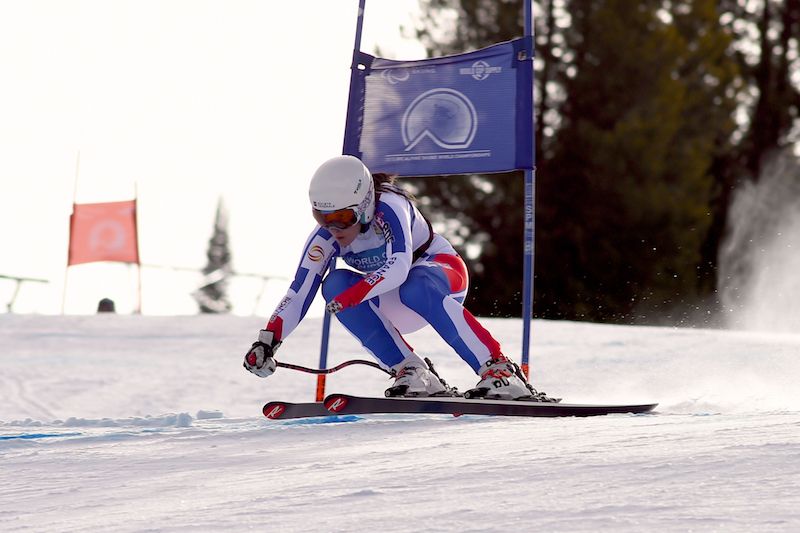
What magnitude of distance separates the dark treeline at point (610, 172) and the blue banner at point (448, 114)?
44.0 ft

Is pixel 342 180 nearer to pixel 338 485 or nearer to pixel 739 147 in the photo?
pixel 338 485

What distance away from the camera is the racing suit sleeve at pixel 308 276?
4.93 metres

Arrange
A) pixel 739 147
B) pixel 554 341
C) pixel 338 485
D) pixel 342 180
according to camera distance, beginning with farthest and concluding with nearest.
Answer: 1. pixel 739 147
2. pixel 554 341
3. pixel 342 180
4. pixel 338 485

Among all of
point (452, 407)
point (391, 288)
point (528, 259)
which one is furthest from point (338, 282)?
point (528, 259)

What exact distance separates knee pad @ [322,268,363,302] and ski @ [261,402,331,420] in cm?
48

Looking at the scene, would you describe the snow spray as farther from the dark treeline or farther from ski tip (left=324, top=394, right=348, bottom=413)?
ski tip (left=324, top=394, right=348, bottom=413)

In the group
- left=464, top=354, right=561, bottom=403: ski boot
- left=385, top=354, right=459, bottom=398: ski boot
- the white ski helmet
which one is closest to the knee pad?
the white ski helmet

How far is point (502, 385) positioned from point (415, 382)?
412 mm

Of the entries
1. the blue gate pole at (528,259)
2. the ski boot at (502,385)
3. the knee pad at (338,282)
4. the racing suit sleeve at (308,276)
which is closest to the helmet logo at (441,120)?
the blue gate pole at (528,259)

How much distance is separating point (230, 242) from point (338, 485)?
181 feet

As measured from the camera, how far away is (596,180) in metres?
20.6

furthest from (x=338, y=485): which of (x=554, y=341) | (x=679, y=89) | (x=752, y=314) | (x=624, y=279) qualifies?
(x=679, y=89)

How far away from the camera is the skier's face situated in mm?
4819

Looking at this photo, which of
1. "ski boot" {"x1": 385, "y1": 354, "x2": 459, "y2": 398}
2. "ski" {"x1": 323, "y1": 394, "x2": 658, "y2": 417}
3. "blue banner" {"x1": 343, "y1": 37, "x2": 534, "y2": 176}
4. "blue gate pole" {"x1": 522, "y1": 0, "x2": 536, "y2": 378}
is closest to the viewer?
"ski" {"x1": 323, "y1": 394, "x2": 658, "y2": 417}
